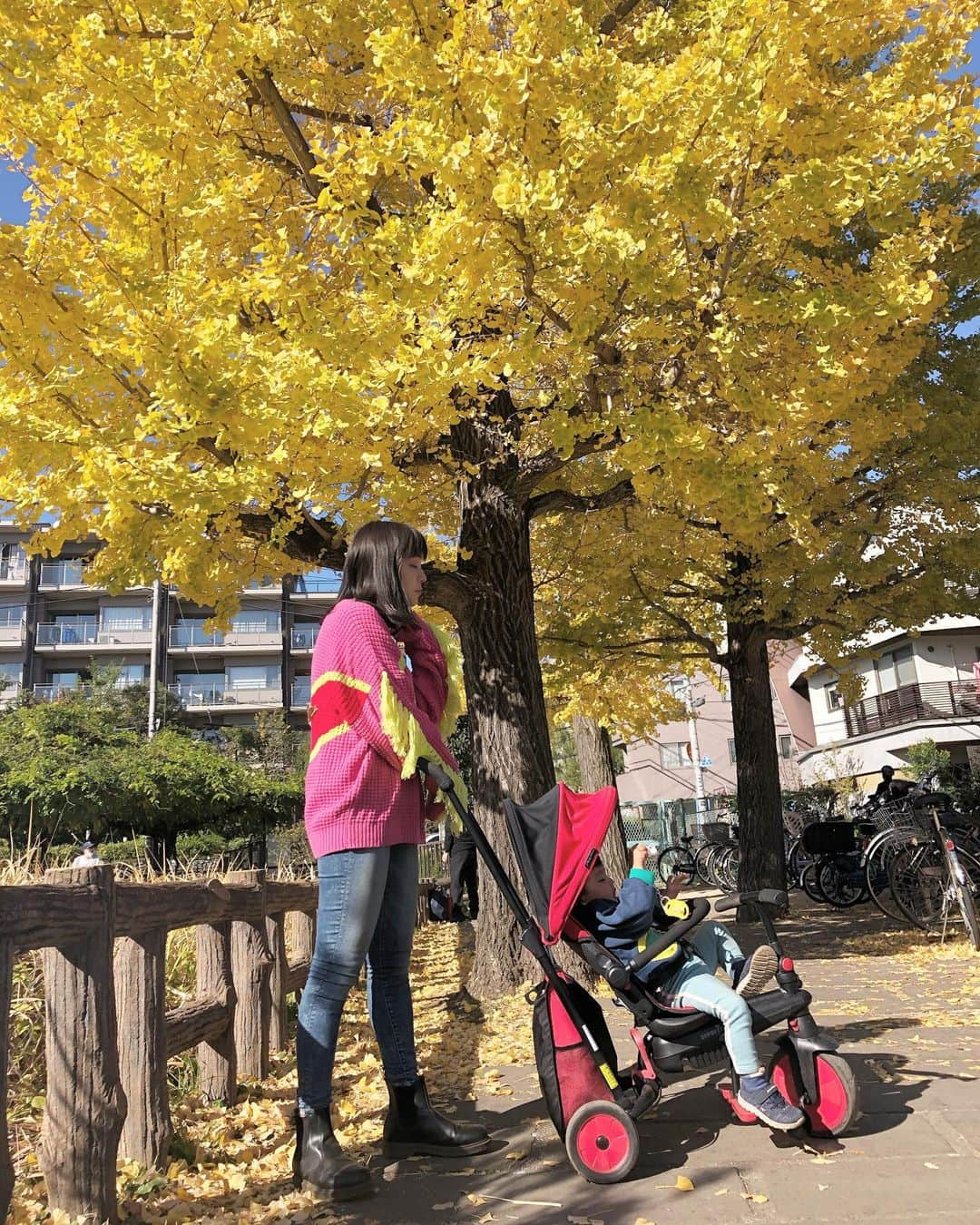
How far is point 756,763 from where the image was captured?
35.2 ft

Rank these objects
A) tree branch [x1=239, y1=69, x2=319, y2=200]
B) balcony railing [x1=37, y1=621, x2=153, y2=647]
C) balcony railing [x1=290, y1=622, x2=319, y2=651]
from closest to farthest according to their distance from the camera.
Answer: tree branch [x1=239, y1=69, x2=319, y2=200] → balcony railing [x1=37, y1=621, x2=153, y2=647] → balcony railing [x1=290, y1=622, x2=319, y2=651]

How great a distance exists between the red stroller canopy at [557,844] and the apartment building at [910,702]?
27.7 metres

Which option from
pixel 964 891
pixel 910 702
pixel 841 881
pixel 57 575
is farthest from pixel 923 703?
pixel 57 575

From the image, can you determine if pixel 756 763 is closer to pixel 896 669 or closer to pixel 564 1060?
pixel 564 1060

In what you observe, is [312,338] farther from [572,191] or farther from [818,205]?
[818,205]

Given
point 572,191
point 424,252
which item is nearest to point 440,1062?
point 424,252

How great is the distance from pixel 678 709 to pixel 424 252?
34.4 ft

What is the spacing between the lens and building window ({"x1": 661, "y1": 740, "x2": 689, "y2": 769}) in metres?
47.3

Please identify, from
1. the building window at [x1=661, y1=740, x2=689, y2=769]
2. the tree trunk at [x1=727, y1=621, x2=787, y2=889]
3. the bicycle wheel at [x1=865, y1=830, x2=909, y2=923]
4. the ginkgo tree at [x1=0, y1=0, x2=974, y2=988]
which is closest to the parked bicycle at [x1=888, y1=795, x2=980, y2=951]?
the bicycle wheel at [x1=865, y1=830, x2=909, y2=923]

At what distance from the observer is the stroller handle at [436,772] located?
2900 millimetres

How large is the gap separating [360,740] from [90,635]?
45808 mm

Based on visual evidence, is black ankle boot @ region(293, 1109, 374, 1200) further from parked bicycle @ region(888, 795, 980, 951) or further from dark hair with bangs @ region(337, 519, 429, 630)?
parked bicycle @ region(888, 795, 980, 951)

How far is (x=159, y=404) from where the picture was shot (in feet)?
15.0

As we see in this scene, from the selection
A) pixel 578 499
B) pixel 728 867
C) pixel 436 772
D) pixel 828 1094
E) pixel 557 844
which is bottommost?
pixel 828 1094
